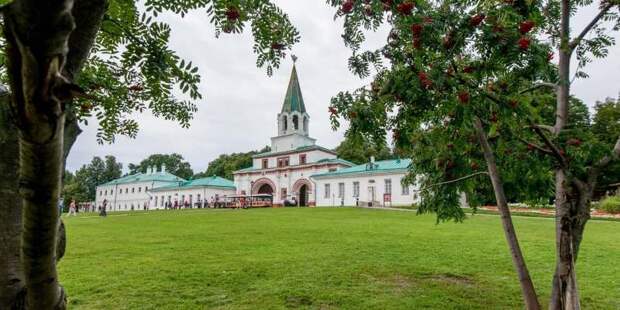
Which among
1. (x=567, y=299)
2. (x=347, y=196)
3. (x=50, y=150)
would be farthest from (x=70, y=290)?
(x=347, y=196)

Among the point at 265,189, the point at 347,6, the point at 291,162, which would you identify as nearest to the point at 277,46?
the point at 347,6

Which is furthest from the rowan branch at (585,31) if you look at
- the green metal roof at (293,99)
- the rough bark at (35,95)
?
the green metal roof at (293,99)

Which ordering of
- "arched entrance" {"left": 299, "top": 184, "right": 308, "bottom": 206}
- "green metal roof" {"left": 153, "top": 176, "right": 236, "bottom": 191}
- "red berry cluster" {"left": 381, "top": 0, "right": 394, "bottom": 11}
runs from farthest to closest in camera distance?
"green metal roof" {"left": 153, "top": 176, "right": 236, "bottom": 191}
"arched entrance" {"left": 299, "top": 184, "right": 308, "bottom": 206}
"red berry cluster" {"left": 381, "top": 0, "right": 394, "bottom": 11}

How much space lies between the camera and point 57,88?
78cm

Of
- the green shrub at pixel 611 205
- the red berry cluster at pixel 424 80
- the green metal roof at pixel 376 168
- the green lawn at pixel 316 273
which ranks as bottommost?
the green lawn at pixel 316 273

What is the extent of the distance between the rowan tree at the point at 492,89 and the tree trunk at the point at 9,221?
2981 mm

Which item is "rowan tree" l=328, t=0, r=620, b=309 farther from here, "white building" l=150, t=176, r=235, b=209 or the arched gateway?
"white building" l=150, t=176, r=235, b=209

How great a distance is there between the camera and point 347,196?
45.4 meters

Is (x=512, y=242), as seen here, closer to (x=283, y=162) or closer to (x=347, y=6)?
(x=347, y=6)

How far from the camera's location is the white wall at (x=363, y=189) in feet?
135

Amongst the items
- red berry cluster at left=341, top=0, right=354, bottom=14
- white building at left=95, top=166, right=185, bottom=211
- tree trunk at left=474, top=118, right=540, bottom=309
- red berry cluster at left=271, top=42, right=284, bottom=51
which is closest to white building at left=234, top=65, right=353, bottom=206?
white building at left=95, top=166, right=185, bottom=211

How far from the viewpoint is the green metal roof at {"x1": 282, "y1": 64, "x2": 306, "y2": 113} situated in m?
53.0

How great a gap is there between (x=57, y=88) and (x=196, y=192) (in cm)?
6262

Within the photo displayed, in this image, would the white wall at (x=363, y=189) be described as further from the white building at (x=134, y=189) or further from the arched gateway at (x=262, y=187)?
the white building at (x=134, y=189)
